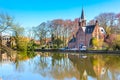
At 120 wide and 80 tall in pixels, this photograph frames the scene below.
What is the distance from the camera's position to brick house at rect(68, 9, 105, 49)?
38031 mm

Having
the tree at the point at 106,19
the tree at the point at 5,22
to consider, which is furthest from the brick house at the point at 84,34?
the tree at the point at 5,22

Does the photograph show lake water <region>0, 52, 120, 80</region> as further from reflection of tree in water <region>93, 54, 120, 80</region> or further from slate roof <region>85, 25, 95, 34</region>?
slate roof <region>85, 25, 95, 34</region>

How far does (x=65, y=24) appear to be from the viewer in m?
40.7

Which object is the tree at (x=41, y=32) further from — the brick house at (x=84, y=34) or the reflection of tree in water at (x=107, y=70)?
the reflection of tree in water at (x=107, y=70)

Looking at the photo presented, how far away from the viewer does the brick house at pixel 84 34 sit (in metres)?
38.0

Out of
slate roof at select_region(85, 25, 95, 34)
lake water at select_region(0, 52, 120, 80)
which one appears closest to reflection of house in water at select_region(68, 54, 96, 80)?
lake water at select_region(0, 52, 120, 80)

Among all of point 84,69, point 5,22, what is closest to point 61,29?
point 5,22

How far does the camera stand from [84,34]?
40188 mm

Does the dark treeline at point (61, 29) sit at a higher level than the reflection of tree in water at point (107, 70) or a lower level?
higher

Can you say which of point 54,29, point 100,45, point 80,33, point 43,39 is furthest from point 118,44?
point 43,39

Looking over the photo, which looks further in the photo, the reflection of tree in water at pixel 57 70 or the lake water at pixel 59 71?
the reflection of tree in water at pixel 57 70

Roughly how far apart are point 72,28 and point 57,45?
15.6ft

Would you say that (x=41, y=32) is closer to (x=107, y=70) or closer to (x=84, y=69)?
(x=84, y=69)

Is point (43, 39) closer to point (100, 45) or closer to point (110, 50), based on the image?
point (100, 45)
